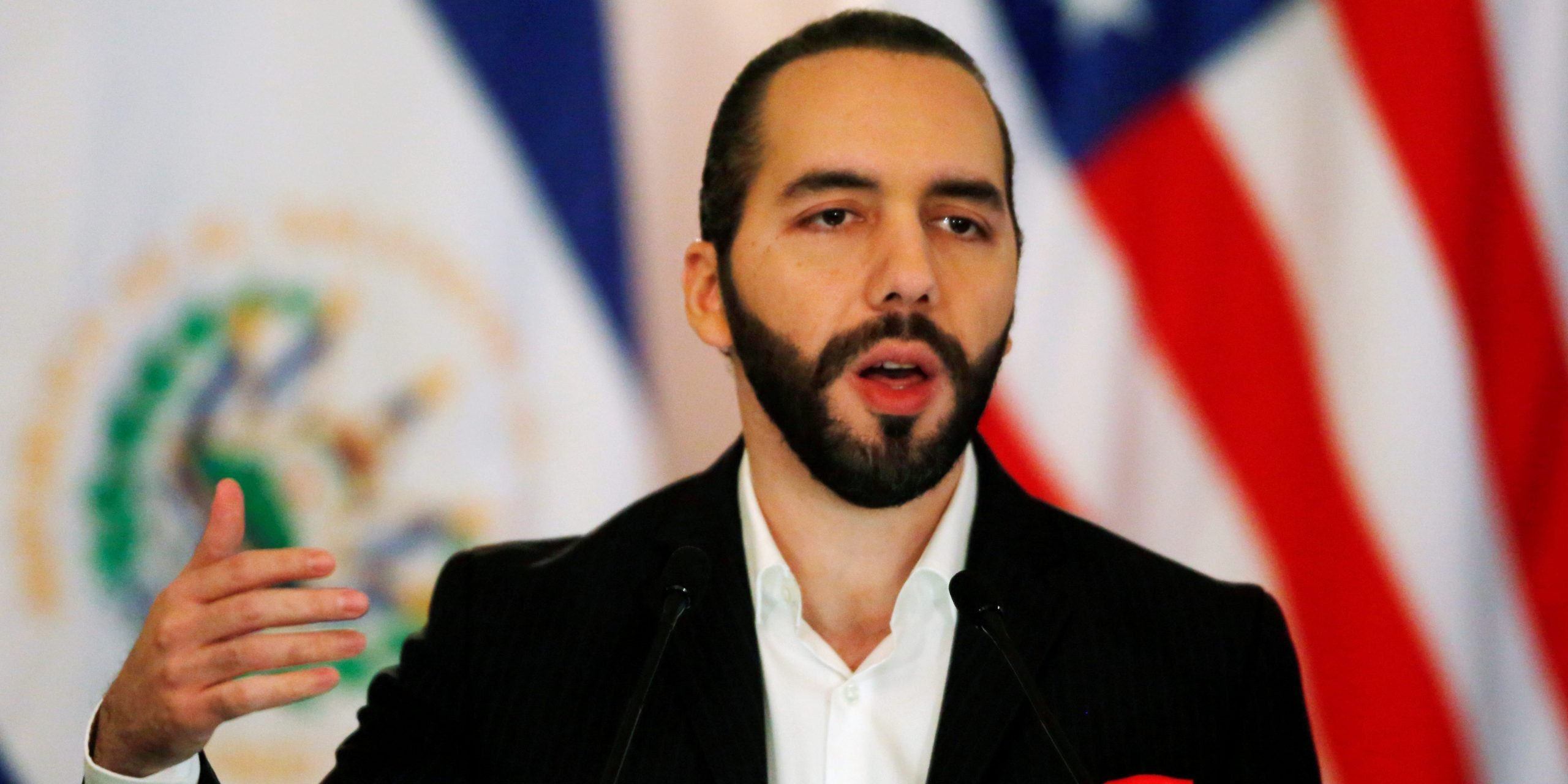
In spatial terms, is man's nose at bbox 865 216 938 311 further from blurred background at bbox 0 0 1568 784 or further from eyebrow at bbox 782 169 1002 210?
blurred background at bbox 0 0 1568 784

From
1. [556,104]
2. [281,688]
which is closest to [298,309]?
[556,104]

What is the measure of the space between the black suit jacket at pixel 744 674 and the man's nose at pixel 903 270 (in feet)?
1.37

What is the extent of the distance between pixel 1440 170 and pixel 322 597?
238 centimetres

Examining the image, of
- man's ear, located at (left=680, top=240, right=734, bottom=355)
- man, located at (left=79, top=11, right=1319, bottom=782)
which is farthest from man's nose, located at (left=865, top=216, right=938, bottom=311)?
man's ear, located at (left=680, top=240, right=734, bottom=355)

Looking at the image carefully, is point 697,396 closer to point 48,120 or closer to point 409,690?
point 409,690

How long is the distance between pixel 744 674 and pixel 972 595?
1.34 ft

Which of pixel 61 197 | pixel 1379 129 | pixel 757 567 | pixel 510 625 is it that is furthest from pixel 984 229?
pixel 61 197

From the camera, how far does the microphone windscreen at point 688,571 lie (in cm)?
157

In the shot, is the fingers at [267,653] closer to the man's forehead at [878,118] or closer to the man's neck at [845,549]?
the man's neck at [845,549]

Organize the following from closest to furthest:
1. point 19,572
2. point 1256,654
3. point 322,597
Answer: point 322,597, point 1256,654, point 19,572

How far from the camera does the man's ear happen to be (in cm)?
207

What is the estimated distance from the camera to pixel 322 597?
1.39 meters

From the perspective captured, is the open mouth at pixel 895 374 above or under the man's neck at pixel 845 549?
above

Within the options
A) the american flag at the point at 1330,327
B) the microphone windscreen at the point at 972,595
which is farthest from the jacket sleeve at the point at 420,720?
the american flag at the point at 1330,327
